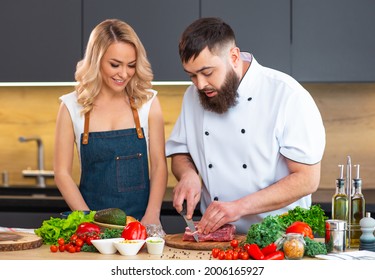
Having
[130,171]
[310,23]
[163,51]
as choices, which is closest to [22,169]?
[163,51]

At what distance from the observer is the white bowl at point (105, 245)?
2.53 m

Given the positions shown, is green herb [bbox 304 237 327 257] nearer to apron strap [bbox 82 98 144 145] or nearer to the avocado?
the avocado

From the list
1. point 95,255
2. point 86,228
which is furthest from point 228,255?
point 86,228

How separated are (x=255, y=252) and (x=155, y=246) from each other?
357mm

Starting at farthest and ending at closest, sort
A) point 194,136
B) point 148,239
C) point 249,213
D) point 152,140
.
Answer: point 152,140 < point 194,136 < point 249,213 < point 148,239

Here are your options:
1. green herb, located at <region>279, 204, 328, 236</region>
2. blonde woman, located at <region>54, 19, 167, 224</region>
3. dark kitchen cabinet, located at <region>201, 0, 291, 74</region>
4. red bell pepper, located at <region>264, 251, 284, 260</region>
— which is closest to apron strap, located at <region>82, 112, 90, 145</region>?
blonde woman, located at <region>54, 19, 167, 224</region>

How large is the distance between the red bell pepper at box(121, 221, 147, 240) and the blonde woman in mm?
602

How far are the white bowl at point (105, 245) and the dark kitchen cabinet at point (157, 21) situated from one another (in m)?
2.30

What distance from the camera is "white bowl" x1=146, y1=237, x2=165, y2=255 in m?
2.52

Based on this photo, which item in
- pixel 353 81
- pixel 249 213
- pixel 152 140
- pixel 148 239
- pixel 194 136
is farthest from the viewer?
pixel 353 81

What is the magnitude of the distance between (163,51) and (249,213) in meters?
2.10

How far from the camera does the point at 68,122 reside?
11.1 feet

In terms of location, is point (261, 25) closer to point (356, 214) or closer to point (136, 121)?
point (136, 121)
